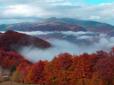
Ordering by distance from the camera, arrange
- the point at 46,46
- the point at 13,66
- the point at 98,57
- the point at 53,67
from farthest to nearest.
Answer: the point at 46,46 < the point at 13,66 < the point at 53,67 < the point at 98,57

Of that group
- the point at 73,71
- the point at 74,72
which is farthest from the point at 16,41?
the point at 74,72

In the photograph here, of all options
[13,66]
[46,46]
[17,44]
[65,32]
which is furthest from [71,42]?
[13,66]

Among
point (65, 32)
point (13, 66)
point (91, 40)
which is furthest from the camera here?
point (65, 32)

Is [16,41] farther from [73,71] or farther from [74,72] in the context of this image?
[74,72]

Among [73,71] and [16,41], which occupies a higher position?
[16,41]


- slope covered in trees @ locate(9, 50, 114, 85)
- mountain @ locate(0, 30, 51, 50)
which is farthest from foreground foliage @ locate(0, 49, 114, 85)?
mountain @ locate(0, 30, 51, 50)

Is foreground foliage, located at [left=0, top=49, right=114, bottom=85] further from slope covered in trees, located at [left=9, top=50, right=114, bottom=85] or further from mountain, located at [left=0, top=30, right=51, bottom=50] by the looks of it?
mountain, located at [left=0, top=30, right=51, bottom=50]

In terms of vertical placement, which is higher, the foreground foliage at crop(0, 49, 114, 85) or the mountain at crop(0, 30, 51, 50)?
the mountain at crop(0, 30, 51, 50)

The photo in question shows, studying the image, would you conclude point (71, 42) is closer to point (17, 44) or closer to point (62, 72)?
point (17, 44)

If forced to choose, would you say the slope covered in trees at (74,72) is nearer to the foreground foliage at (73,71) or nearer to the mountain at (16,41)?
the foreground foliage at (73,71)
